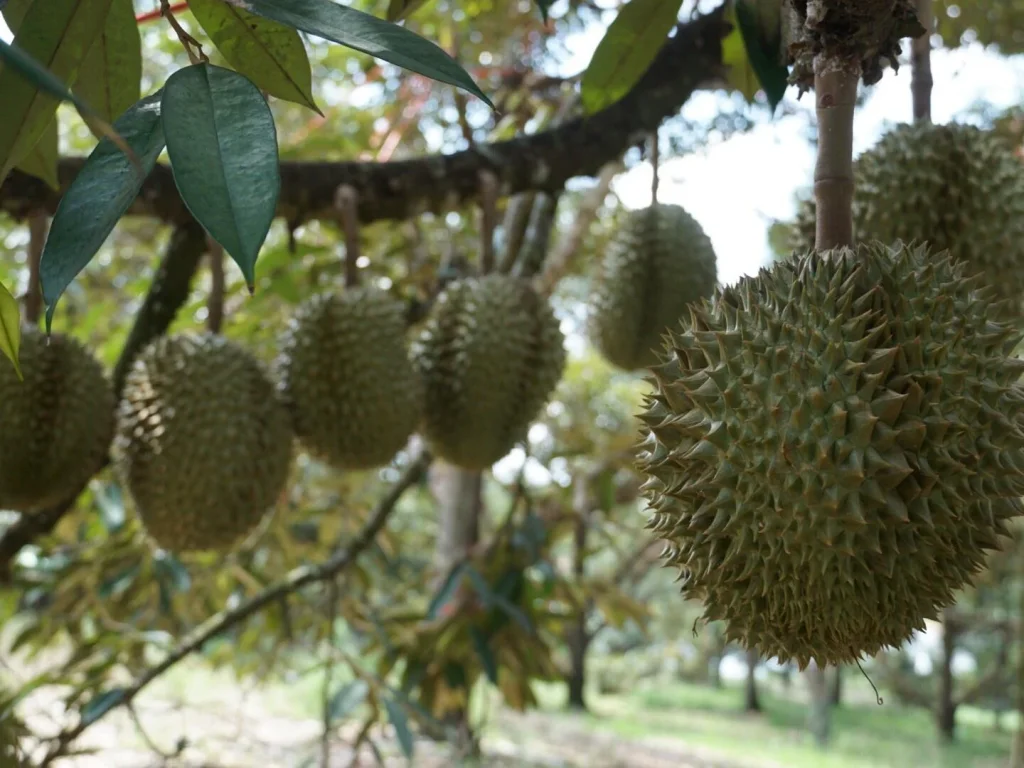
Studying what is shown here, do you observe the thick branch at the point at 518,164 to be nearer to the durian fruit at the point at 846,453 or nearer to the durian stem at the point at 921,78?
the durian stem at the point at 921,78

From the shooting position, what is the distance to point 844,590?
687 millimetres

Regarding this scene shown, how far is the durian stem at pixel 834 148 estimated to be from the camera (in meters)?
0.70

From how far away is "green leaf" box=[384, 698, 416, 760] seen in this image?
65.3 inches

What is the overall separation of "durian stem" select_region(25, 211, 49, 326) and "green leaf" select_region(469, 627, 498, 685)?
42.8 inches

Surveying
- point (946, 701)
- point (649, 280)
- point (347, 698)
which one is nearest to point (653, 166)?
point (649, 280)

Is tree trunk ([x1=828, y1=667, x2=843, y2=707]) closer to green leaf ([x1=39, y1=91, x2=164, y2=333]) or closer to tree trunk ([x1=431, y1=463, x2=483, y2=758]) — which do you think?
tree trunk ([x1=431, y1=463, x2=483, y2=758])

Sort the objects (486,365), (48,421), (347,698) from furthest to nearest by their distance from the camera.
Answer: (347,698)
(486,365)
(48,421)

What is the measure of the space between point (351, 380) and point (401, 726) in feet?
2.49

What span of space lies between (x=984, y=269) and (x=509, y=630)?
1.47 metres

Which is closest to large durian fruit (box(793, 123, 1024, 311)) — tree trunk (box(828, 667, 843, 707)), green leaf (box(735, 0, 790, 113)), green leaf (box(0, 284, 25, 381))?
green leaf (box(735, 0, 790, 113))

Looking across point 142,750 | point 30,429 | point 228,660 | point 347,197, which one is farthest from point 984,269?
point 142,750

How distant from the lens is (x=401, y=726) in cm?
168

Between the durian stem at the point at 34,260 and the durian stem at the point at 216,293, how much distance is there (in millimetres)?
232

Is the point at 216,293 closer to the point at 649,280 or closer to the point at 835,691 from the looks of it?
the point at 649,280
